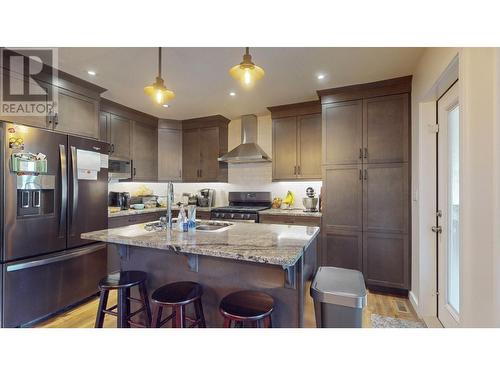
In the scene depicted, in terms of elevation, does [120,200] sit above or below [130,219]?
above

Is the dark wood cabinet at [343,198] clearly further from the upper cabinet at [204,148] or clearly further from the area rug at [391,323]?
the upper cabinet at [204,148]

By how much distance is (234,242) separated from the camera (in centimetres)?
140

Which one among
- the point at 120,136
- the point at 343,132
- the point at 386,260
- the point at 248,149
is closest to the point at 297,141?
the point at 343,132

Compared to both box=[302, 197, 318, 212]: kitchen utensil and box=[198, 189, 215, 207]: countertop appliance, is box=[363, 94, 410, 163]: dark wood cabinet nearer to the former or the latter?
box=[302, 197, 318, 212]: kitchen utensil

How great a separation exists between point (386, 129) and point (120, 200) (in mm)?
3914

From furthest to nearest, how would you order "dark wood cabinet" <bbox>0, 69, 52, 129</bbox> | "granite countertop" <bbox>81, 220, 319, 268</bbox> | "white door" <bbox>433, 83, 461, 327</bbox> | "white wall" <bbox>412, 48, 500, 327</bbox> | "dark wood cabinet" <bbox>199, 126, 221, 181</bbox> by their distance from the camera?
"dark wood cabinet" <bbox>199, 126, 221, 181</bbox>
"dark wood cabinet" <bbox>0, 69, 52, 129</bbox>
"white door" <bbox>433, 83, 461, 327</bbox>
"granite countertop" <bbox>81, 220, 319, 268</bbox>
"white wall" <bbox>412, 48, 500, 327</bbox>

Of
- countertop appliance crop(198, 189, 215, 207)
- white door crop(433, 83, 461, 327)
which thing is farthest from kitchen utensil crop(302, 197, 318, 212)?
countertop appliance crop(198, 189, 215, 207)

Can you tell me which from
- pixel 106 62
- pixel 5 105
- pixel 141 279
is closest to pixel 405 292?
pixel 141 279

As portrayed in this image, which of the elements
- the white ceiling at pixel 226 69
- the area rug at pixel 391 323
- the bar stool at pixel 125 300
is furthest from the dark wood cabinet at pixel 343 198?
the bar stool at pixel 125 300

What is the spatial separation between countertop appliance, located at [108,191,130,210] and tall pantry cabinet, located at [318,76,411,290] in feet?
9.94

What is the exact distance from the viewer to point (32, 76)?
7.52ft

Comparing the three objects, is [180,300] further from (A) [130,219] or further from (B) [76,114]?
(B) [76,114]

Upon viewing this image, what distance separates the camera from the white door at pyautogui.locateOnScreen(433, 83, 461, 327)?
75.8 inches
